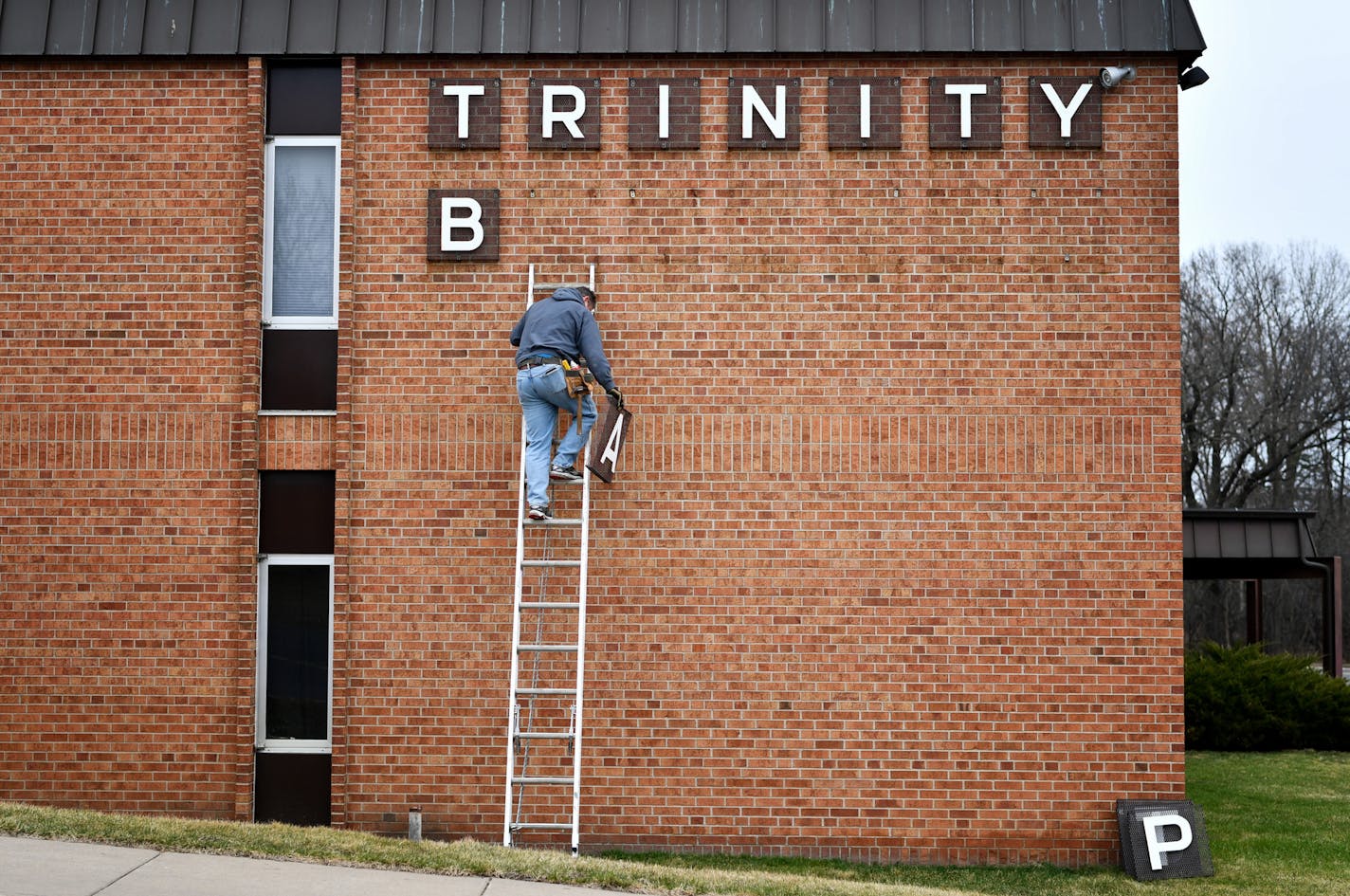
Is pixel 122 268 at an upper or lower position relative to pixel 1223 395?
lower

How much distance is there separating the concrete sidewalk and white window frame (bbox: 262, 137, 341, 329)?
4.18 metres

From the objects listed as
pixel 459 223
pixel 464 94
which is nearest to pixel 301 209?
pixel 459 223

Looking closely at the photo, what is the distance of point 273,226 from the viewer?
1059cm

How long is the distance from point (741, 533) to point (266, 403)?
369 centimetres

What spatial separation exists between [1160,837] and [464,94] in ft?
24.2

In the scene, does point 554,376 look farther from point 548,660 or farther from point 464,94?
point 464,94

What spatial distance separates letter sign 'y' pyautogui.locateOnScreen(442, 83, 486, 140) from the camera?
408 inches

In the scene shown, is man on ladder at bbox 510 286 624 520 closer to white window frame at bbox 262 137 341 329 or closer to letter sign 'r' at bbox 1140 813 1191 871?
white window frame at bbox 262 137 341 329

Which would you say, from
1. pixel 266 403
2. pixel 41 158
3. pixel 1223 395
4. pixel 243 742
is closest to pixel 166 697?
pixel 243 742

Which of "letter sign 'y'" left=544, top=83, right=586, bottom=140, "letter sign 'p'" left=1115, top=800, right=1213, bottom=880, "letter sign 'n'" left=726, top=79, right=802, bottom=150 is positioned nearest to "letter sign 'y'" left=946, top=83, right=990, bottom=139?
"letter sign 'n'" left=726, top=79, right=802, bottom=150

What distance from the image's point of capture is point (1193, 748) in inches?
722

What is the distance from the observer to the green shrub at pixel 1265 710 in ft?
59.7

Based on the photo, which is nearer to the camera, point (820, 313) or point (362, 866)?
point (362, 866)

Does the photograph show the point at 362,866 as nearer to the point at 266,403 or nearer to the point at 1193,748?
the point at 266,403
